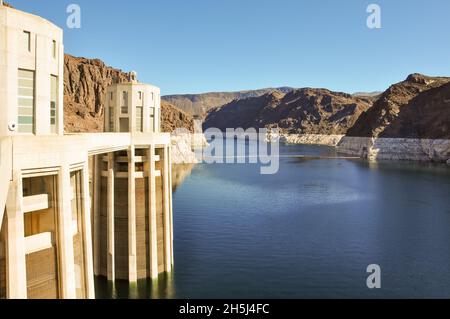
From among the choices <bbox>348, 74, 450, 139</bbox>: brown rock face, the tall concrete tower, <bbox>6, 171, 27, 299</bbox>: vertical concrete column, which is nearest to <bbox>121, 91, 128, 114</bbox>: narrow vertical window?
the tall concrete tower

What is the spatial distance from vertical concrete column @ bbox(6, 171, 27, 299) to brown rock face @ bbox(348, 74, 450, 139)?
142 meters

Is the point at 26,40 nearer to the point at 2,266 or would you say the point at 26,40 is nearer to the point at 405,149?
the point at 2,266

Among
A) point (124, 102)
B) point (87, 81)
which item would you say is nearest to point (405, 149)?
point (87, 81)

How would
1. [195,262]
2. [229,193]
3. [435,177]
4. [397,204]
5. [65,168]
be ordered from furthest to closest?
[435,177], [229,193], [397,204], [195,262], [65,168]

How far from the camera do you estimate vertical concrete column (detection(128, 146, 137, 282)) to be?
25.9 metres

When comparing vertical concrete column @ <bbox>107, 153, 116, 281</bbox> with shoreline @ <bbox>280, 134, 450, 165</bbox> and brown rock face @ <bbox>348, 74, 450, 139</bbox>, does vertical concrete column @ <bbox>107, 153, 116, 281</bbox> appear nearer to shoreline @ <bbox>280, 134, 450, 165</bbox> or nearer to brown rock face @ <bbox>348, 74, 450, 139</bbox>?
shoreline @ <bbox>280, 134, 450, 165</bbox>

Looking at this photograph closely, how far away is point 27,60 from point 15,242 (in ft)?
17.3

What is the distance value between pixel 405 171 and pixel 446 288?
8272cm

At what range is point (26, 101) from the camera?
12.5m

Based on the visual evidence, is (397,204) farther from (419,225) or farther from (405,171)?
(405,171)

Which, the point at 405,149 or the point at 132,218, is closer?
the point at 132,218

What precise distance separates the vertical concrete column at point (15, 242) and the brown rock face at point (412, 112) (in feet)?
465
